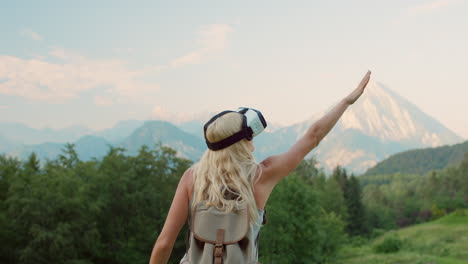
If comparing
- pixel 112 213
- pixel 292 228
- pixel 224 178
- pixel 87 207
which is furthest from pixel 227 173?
pixel 112 213

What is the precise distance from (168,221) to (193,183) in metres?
0.26

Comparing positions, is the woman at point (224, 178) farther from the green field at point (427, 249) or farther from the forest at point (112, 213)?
the forest at point (112, 213)

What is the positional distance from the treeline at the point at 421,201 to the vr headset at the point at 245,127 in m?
84.3

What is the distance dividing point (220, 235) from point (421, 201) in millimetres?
108623

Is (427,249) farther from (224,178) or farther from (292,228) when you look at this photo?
(224,178)

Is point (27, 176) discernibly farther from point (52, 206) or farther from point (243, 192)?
point (243, 192)

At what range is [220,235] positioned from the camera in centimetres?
254

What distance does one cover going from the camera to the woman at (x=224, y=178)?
257cm

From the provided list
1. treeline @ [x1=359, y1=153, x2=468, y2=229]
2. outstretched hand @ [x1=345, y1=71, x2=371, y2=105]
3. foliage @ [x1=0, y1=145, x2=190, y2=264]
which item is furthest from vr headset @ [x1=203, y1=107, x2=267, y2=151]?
treeline @ [x1=359, y1=153, x2=468, y2=229]

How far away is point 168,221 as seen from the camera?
2.58 meters

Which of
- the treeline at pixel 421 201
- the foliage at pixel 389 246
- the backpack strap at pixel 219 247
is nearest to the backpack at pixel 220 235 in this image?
the backpack strap at pixel 219 247

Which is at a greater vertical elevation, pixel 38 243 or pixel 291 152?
pixel 291 152

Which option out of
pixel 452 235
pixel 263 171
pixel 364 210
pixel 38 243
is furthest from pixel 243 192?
pixel 364 210

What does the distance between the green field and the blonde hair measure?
72.2 feet
